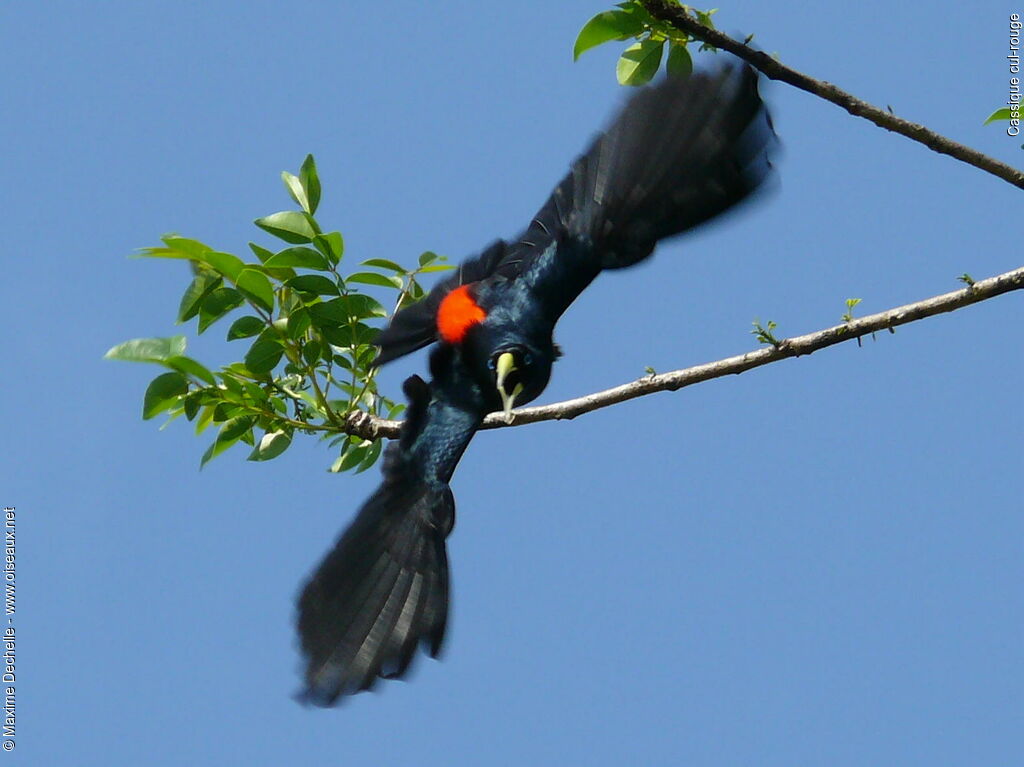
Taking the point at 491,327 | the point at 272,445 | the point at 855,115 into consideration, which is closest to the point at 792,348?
the point at 855,115

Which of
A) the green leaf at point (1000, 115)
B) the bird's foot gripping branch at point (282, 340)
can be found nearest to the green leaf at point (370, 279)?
the bird's foot gripping branch at point (282, 340)

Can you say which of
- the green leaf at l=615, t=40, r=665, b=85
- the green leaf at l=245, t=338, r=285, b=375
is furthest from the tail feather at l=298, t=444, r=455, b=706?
the green leaf at l=615, t=40, r=665, b=85

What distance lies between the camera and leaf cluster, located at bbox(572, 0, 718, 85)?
3.78 metres

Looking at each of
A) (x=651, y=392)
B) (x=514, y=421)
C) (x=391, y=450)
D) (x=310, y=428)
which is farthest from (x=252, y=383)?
(x=651, y=392)

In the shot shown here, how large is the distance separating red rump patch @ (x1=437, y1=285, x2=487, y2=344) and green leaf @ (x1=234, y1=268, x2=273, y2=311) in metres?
0.63

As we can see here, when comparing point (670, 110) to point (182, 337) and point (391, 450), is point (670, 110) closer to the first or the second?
point (391, 450)

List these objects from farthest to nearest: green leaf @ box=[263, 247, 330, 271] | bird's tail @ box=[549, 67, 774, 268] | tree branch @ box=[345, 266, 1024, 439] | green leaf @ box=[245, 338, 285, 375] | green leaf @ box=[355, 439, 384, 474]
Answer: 1. green leaf @ box=[355, 439, 384, 474]
2. green leaf @ box=[245, 338, 285, 375]
3. green leaf @ box=[263, 247, 330, 271]
4. bird's tail @ box=[549, 67, 774, 268]
5. tree branch @ box=[345, 266, 1024, 439]

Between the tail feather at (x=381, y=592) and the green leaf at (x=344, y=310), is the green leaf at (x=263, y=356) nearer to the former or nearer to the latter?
the green leaf at (x=344, y=310)

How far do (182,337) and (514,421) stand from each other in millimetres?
1169

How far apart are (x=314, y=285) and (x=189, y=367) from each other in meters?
0.50

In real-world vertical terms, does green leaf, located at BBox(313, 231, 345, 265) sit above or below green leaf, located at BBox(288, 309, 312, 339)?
above

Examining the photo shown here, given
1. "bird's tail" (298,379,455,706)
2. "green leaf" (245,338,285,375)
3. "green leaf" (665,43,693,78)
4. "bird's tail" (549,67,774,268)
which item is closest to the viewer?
"bird's tail" (549,67,774,268)

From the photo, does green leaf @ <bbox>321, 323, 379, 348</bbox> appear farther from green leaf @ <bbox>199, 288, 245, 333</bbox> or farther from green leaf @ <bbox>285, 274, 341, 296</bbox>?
green leaf @ <bbox>199, 288, 245, 333</bbox>

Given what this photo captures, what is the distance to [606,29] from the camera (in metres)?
3.80
